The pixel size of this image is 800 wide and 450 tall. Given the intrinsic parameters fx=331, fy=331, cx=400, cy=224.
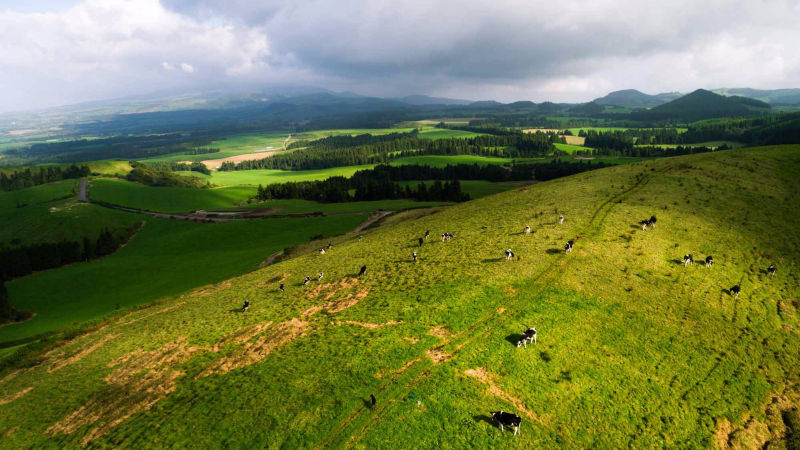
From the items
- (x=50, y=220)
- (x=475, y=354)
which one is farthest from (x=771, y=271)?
(x=50, y=220)

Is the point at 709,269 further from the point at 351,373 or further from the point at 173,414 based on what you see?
the point at 173,414

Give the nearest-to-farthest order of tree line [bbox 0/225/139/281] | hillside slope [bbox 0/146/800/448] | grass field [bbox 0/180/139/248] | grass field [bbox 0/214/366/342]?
hillside slope [bbox 0/146/800/448]
grass field [bbox 0/214/366/342]
tree line [bbox 0/225/139/281]
grass field [bbox 0/180/139/248]

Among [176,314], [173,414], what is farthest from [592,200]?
[176,314]

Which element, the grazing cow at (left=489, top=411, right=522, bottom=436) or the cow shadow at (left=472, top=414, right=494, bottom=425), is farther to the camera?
the cow shadow at (left=472, top=414, right=494, bottom=425)

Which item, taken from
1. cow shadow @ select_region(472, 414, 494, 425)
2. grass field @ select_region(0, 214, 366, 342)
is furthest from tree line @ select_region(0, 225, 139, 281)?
cow shadow @ select_region(472, 414, 494, 425)

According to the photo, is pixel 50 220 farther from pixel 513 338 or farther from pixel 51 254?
pixel 513 338

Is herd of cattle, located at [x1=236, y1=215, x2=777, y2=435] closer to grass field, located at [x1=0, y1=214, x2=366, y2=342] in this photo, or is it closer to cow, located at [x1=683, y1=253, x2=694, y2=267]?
cow, located at [x1=683, y1=253, x2=694, y2=267]
